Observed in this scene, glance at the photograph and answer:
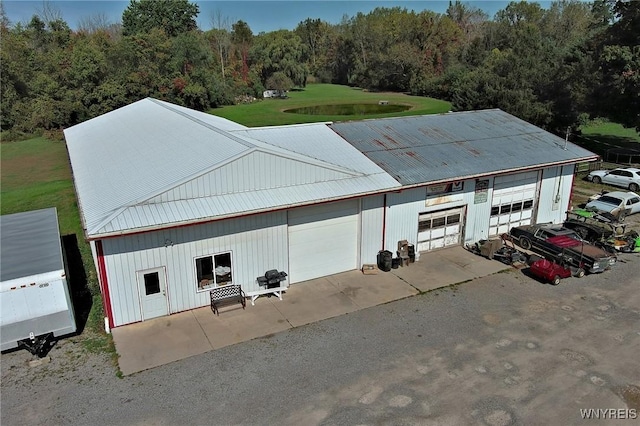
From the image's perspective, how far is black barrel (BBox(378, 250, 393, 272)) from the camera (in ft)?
60.3

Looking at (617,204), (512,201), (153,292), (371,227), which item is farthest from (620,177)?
(153,292)

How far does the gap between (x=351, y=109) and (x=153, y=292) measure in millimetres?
68422

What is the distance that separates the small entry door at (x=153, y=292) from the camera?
1467 centimetres

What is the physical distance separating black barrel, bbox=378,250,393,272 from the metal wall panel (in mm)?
3877

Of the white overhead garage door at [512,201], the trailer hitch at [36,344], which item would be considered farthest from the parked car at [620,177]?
the trailer hitch at [36,344]

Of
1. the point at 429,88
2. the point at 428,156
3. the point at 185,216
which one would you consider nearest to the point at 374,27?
the point at 429,88

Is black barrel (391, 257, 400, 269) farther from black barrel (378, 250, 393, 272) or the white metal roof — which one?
the white metal roof

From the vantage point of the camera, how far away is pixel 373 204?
60.1ft

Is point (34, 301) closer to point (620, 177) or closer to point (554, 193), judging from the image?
point (554, 193)

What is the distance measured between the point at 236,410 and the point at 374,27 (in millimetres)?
121044

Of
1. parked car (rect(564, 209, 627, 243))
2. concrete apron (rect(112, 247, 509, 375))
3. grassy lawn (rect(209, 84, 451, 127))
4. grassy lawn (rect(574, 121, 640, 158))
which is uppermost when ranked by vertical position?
parked car (rect(564, 209, 627, 243))

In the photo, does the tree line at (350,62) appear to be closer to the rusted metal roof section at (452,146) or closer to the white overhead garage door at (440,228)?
the rusted metal roof section at (452,146)

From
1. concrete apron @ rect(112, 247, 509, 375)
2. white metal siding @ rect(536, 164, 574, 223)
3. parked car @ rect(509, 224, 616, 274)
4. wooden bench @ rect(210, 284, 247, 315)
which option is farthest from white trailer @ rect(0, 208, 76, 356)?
white metal siding @ rect(536, 164, 574, 223)

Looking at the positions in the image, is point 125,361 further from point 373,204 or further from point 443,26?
point 443,26
